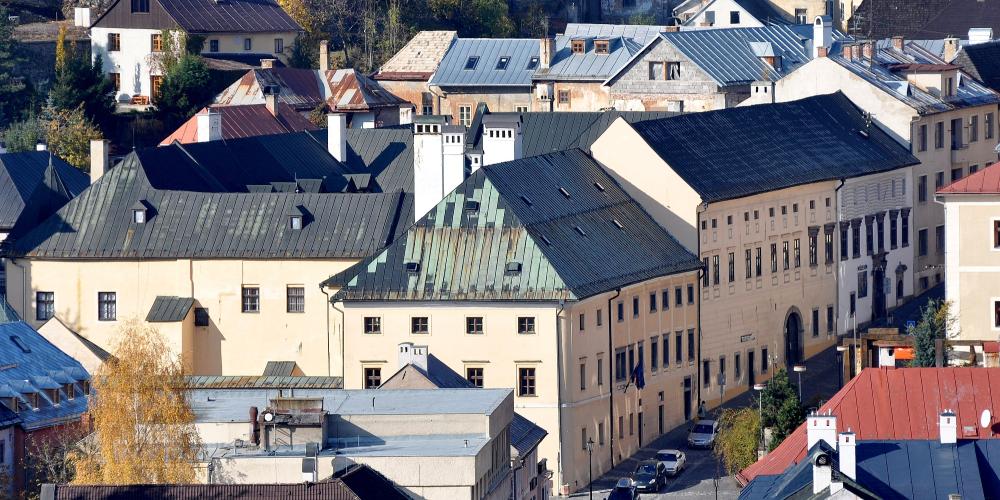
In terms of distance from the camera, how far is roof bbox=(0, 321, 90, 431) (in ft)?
309

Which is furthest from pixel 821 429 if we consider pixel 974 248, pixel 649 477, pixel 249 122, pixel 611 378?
pixel 249 122

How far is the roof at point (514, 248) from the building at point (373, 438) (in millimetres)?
16832

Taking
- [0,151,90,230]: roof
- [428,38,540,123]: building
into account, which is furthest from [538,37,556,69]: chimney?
[0,151,90,230]: roof

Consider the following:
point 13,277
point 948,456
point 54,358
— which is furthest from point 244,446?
point 13,277

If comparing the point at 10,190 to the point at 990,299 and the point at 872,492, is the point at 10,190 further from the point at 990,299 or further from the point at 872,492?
the point at 872,492

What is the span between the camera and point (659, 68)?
478 feet

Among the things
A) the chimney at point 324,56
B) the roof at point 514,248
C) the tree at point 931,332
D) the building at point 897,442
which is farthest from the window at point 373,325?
the chimney at point 324,56

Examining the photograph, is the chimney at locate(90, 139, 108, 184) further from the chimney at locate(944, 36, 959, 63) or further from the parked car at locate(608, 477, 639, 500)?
the chimney at locate(944, 36, 959, 63)

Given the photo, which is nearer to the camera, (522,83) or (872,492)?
(872,492)

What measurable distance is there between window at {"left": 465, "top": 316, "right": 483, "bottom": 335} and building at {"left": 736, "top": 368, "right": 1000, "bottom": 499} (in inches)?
961

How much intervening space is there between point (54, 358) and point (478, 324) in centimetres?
1283

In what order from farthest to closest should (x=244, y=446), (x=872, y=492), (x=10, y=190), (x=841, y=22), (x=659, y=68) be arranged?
(x=841, y=22) < (x=659, y=68) < (x=10, y=190) < (x=244, y=446) < (x=872, y=492)

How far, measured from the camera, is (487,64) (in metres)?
157

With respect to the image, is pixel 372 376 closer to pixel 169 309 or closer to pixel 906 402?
pixel 169 309
